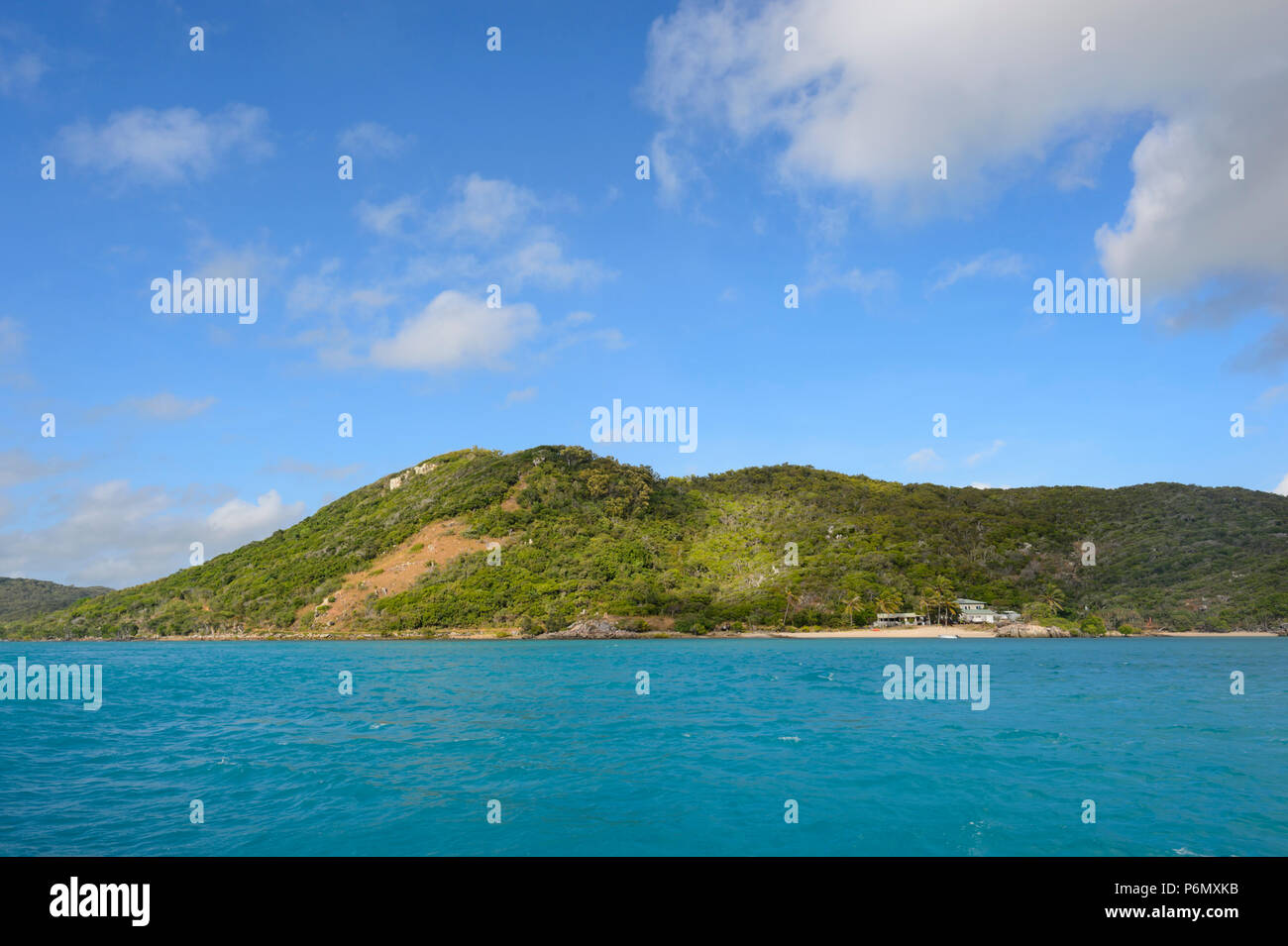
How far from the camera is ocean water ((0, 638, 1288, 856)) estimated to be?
48.0 feet

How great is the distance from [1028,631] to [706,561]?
209 feet

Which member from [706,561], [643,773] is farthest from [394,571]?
[643,773]

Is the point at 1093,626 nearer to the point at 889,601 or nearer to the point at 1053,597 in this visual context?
the point at 1053,597

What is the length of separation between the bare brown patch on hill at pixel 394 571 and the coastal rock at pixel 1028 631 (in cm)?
10469

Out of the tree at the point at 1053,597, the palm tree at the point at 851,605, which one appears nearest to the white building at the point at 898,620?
the palm tree at the point at 851,605

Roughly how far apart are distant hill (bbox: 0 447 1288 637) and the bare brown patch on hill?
0.45 meters

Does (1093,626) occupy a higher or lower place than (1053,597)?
lower

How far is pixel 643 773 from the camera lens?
65.9 feet

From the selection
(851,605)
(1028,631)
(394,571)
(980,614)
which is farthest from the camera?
(394,571)

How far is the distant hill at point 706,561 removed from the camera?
132 meters

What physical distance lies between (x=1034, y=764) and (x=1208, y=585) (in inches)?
5749

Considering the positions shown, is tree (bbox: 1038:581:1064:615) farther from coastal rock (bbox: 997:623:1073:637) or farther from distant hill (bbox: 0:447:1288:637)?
coastal rock (bbox: 997:623:1073:637)
